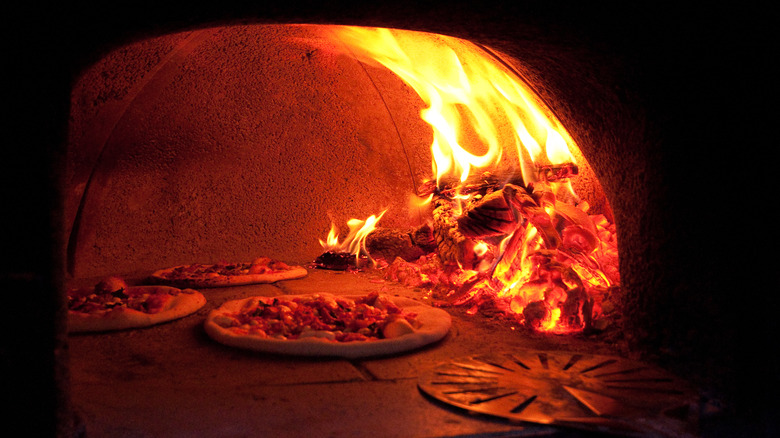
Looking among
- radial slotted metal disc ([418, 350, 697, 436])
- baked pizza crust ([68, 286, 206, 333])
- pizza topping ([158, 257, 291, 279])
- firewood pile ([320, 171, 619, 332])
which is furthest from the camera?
pizza topping ([158, 257, 291, 279])

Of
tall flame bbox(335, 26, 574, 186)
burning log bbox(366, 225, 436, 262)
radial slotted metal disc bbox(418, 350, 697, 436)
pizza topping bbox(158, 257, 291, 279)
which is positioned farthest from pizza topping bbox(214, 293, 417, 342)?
burning log bbox(366, 225, 436, 262)

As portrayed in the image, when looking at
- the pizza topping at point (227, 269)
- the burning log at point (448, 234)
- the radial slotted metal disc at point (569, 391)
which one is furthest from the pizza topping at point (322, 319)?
the pizza topping at point (227, 269)

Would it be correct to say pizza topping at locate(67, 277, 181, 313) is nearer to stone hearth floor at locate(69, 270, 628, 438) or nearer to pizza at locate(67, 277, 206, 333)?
pizza at locate(67, 277, 206, 333)

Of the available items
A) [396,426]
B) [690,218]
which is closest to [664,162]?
[690,218]

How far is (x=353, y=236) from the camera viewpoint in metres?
5.35

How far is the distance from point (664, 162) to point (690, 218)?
0.23 m

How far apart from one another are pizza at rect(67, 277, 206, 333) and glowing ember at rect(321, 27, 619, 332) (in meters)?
1.59

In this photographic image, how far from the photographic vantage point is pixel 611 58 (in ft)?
6.69

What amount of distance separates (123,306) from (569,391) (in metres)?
2.33

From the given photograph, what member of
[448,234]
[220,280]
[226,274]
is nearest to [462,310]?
[448,234]

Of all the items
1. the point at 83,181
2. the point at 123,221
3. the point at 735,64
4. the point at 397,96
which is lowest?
the point at 123,221

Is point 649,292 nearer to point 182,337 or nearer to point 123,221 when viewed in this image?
point 182,337

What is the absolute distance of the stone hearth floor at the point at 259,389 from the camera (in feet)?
5.13

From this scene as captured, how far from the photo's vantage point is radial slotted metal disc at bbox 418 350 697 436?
1.61m
